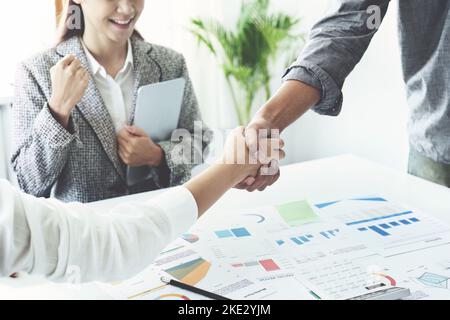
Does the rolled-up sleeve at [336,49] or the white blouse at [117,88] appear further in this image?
the white blouse at [117,88]

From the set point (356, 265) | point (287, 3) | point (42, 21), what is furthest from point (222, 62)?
point (356, 265)

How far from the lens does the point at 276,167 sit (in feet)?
3.78

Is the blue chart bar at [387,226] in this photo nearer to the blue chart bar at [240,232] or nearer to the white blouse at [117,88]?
the blue chart bar at [240,232]

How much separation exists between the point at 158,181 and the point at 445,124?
0.78 meters

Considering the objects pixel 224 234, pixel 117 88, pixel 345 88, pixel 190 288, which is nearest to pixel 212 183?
pixel 224 234

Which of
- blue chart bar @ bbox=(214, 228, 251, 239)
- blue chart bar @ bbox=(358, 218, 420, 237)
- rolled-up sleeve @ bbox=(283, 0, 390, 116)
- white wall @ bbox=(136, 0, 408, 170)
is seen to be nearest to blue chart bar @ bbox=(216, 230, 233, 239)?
blue chart bar @ bbox=(214, 228, 251, 239)

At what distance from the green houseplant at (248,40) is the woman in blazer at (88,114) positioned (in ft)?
3.60

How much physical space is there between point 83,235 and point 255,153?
52cm

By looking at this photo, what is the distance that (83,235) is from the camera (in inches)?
26.5

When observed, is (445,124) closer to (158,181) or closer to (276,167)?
(276,167)

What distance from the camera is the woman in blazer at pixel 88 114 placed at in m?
1.29

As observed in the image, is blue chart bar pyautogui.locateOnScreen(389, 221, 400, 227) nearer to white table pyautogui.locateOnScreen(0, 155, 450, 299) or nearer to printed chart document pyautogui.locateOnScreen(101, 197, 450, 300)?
printed chart document pyautogui.locateOnScreen(101, 197, 450, 300)

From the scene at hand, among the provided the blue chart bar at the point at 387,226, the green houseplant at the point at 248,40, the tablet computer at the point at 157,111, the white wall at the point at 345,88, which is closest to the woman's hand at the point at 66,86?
the tablet computer at the point at 157,111

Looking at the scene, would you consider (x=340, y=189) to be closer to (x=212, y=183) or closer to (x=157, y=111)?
(x=212, y=183)
